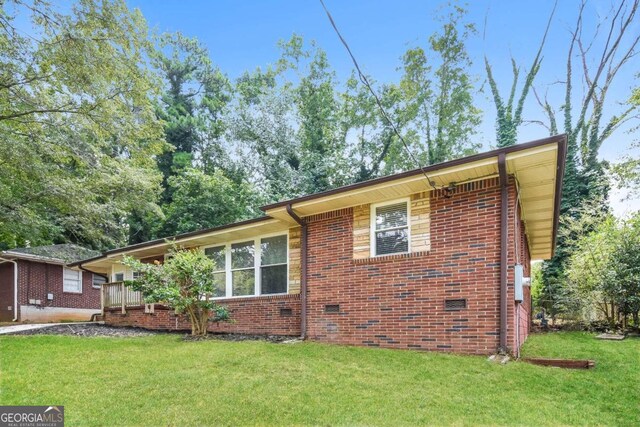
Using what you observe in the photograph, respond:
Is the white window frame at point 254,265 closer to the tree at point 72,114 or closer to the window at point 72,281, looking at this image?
the tree at point 72,114

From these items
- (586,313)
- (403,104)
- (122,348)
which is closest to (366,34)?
(122,348)

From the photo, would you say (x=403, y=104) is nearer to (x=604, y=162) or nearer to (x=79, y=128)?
(x=604, y=162)

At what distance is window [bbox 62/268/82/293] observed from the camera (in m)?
19.5

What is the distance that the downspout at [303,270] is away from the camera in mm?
8906

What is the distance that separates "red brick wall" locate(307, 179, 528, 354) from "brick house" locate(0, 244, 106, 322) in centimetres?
1299

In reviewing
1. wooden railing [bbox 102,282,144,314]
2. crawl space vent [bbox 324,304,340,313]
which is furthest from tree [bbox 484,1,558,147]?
wooden railing [bbox 102,282,144,314]

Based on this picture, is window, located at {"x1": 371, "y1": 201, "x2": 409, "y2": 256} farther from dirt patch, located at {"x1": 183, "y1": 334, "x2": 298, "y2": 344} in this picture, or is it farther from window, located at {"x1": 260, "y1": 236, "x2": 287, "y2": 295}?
window, located at {"x1": 260, "y1": 236, "x2": 287, "y2": 295}

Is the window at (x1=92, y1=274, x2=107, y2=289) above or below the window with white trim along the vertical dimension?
below

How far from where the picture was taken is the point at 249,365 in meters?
6.09

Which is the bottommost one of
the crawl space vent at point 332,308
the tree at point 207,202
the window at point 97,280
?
the window at point 97,280

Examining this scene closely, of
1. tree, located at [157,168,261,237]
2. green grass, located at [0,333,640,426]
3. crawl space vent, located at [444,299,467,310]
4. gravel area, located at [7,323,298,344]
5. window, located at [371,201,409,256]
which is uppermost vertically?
tree, located at [157,168,261,237]

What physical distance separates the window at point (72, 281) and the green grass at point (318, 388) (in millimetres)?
13819

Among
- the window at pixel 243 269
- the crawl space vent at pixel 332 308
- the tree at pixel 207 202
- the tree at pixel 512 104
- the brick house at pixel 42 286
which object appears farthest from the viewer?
the tree at pixel 512 104

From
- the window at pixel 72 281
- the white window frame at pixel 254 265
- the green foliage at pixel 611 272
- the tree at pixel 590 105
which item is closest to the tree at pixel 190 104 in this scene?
the window at pixel 72 281
